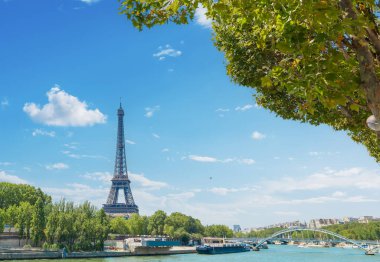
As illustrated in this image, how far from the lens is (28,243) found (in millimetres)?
55406

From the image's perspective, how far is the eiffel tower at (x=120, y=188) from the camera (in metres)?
110

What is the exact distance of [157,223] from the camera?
91250 mm

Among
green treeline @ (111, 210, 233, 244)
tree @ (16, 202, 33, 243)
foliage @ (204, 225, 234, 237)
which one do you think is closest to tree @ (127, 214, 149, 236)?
green treeline @ (111, 210, 233, 244)

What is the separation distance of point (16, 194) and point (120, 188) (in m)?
47.7

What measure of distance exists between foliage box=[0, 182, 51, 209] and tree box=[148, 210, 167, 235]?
29849mm

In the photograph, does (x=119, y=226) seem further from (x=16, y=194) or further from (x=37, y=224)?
(x=37, y=224)

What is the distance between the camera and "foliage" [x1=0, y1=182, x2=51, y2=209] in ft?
211

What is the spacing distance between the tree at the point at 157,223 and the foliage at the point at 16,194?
97.9 ft

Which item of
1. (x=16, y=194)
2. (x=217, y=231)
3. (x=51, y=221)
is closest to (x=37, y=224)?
(x=51, y=221)

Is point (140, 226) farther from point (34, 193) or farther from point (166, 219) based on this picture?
point (34, 193)

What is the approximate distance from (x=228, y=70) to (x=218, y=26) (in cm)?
131

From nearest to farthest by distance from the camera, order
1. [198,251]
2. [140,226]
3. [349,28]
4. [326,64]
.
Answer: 1. [349,28]
2. [326,64]
3. [198,251]
4. [140,226]

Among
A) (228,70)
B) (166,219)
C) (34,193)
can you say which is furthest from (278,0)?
(166,219)

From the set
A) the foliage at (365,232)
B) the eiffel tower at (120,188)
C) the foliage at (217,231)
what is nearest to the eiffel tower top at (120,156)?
the eiffel tower at (120,188)
